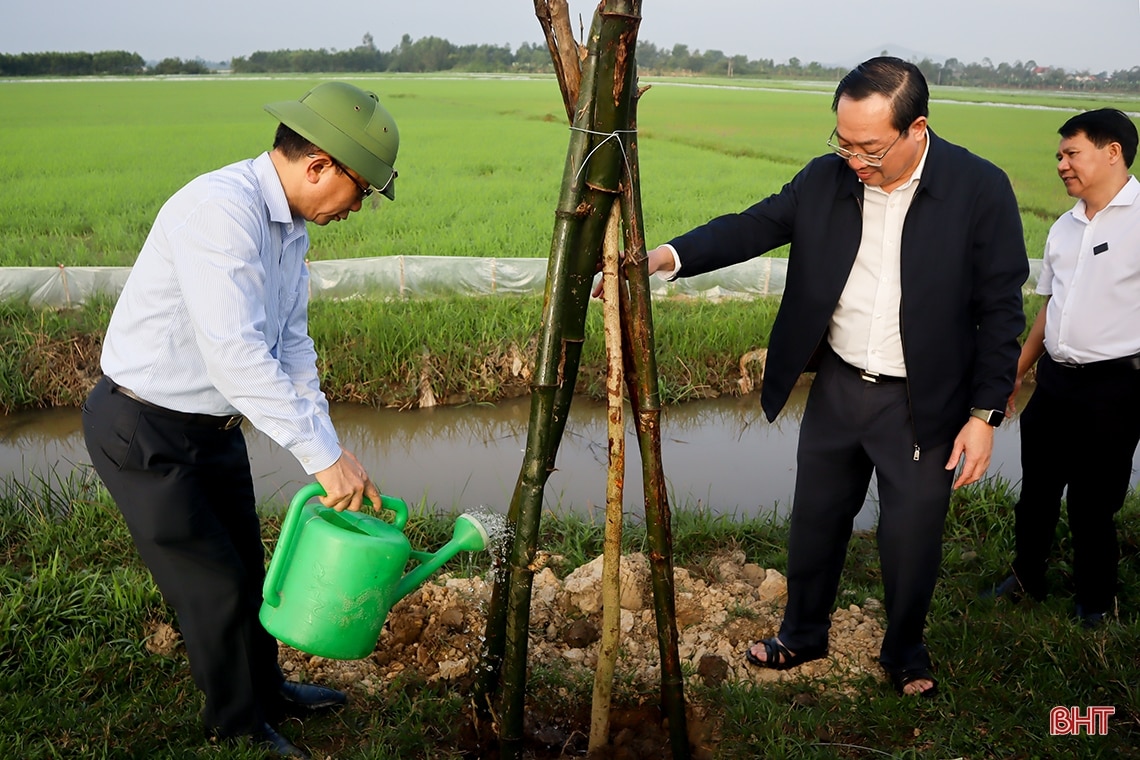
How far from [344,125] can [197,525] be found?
864 millimetres

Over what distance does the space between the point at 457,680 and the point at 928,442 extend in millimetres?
1321

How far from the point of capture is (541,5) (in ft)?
5.79

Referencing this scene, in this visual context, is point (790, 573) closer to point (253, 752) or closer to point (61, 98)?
point (253, 752)

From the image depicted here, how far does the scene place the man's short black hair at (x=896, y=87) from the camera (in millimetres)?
1985

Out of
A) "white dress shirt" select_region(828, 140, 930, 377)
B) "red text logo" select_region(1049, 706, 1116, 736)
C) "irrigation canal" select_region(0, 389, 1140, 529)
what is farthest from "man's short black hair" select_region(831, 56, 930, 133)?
"irrigation canal" select_region(0, 389, 1140, 529)

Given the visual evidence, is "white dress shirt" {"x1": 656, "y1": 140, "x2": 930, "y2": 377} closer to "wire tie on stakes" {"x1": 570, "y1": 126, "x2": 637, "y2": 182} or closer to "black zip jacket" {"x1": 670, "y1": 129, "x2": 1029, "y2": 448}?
"black zip jacket" {"x1": 670, "y1": 129, "x2": 1029, "y2": 448}

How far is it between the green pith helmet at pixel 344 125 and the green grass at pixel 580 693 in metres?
1.27

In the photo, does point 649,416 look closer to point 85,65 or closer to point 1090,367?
point 1090,367

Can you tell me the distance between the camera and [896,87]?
1985mm

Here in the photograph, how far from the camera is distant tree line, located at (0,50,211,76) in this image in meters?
13.6

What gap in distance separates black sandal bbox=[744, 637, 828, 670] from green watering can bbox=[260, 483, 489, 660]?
1008 millimetres

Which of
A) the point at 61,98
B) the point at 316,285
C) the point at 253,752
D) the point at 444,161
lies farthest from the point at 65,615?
the point at 61,98

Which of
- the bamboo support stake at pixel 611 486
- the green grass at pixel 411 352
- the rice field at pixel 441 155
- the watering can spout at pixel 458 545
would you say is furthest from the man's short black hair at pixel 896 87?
the rice field at pixel 441 155

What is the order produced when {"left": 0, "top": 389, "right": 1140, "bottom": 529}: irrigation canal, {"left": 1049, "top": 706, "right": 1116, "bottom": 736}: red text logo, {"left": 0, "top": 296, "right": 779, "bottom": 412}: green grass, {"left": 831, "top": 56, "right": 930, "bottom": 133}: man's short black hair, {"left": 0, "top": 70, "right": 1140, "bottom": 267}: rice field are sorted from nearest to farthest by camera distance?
{"left": 831, "top": 56, "right": 930, "bottom": 133}: man's short black hair < {"left": 1049, "top": 706, "right": 1116, "bottom": 736}: red text logo < {"left": 0, "top": 389, "right": 1140, "bottom": 529}: irrigation canal < {"left": 0, "top": 296, "right": 779, "bottom": 412}: green grass < {"left": 0, "top": 70, "right": 1140, "bottom": 267}: rice field
